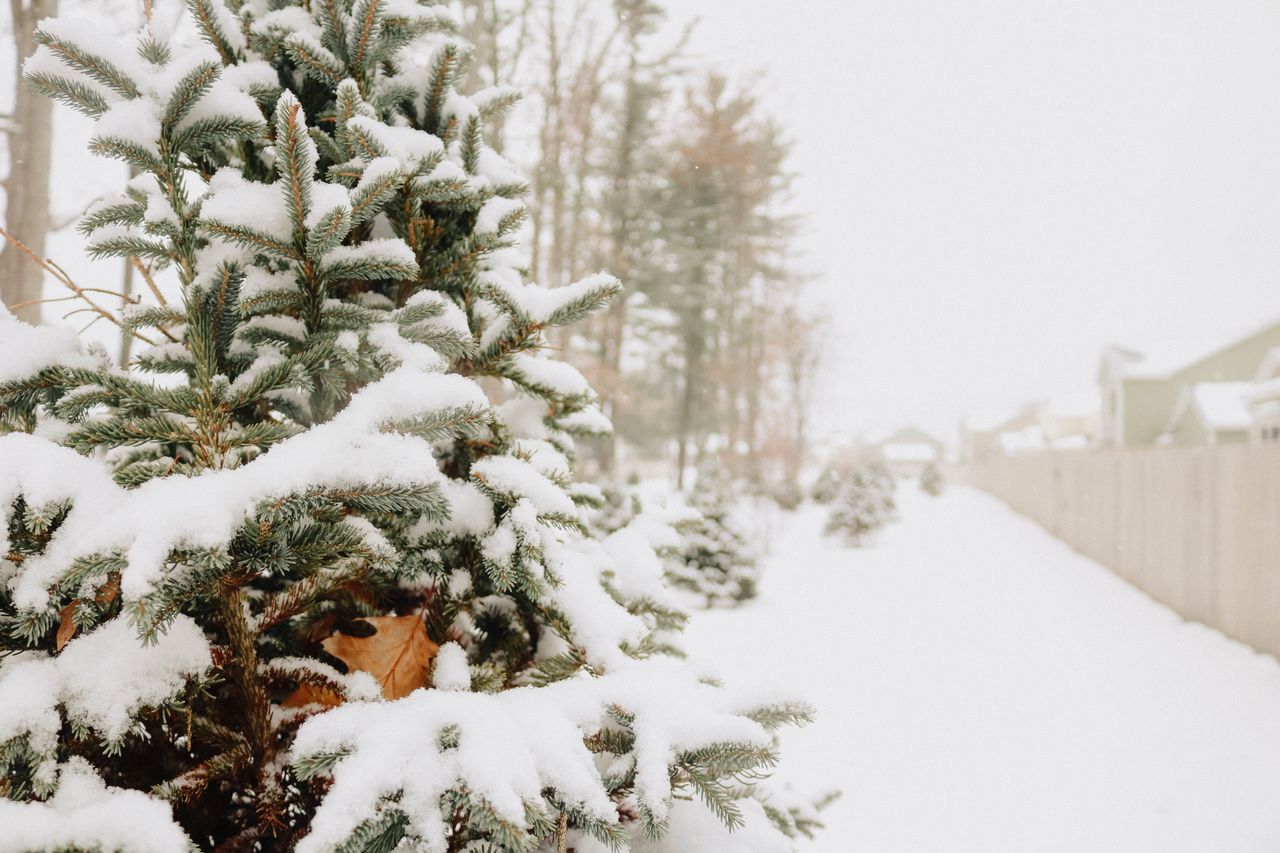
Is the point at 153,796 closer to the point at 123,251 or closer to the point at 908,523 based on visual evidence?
the point at 123,251

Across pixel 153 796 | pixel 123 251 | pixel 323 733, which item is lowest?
pixel 153 796

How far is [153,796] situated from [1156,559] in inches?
402

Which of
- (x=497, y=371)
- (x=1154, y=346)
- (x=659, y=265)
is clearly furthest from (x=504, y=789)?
(x=1154, y=346)

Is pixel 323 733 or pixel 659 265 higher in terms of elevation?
pixel 659 265

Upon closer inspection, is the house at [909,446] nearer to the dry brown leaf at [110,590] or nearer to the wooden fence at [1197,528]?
the wooden fence at [1197,528]

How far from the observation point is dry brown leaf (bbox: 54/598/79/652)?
865mm

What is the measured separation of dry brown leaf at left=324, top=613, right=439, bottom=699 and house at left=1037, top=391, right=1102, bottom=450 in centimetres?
4086

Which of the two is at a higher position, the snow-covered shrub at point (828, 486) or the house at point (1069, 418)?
the house at point (1069, 418)

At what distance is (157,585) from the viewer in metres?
0.80

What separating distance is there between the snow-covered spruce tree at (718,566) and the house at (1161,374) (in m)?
19.1

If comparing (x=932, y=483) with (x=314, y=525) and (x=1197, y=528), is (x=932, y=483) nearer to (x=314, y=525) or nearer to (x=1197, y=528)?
(x=1197, y=528)

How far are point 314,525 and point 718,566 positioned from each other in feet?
28.6

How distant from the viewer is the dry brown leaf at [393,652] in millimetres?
1114

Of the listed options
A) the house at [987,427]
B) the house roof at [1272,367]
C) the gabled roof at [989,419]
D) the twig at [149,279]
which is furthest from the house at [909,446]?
the twig at [149,279]
